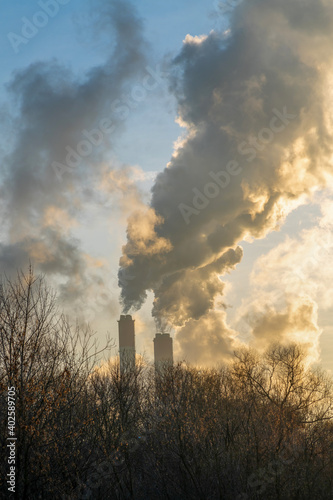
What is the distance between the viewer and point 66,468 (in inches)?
584

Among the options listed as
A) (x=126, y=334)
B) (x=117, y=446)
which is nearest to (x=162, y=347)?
(x=126, y=334)

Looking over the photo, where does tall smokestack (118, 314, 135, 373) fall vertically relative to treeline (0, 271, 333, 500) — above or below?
above

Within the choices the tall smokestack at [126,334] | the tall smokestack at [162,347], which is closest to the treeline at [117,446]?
the tall smokestack at [126,334]

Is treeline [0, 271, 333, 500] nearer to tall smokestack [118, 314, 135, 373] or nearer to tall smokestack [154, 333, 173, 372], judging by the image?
tall smokestack [118, 314, 135, 373]

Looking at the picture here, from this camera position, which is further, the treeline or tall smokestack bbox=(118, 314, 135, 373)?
tall smokestack bbox=(118, 314, 135, 373)

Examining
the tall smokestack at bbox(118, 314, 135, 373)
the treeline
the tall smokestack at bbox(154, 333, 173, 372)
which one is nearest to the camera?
the treeline

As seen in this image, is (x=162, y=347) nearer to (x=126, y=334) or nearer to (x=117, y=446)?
(x=126, y=334)

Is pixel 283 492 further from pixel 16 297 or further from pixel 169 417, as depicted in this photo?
pixel 16 297

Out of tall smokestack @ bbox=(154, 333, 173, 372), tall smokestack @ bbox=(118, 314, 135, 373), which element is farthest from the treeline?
tall smokestack @ bbox=(154, 333, 173, 372)

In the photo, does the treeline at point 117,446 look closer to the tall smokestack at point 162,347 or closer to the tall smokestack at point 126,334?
the tall smokestack at point 126,334

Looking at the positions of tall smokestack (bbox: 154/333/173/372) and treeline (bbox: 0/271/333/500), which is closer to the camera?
treeline (bbox: 0/271/333/500)

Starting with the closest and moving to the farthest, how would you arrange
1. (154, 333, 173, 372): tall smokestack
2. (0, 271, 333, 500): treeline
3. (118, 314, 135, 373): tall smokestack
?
(0, 271, 333, 500): treeline → (118, 314, 135, 373): tall smokestack → (154, 333, 173, 372): tall smokestack

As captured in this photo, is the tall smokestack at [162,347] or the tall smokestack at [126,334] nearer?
the tall smokestack at [126,334]

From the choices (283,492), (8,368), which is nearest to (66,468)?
(8,368)
